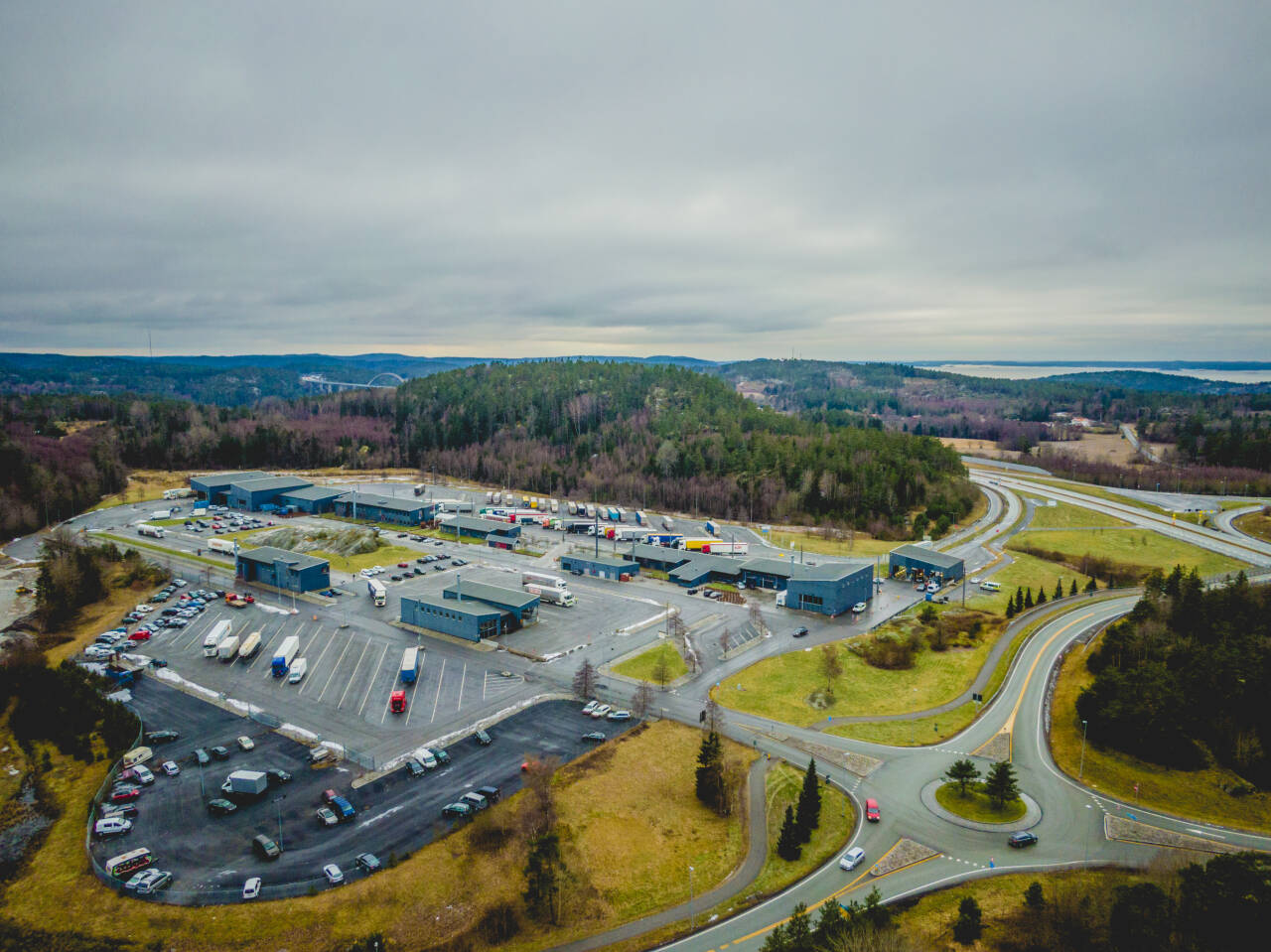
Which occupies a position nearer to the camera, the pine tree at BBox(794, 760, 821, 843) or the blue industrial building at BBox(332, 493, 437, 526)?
the pine tree at BBox(794, 760, 821, 843)

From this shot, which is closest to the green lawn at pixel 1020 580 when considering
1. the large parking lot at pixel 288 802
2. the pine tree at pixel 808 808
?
the pine tree at pixel 808 808

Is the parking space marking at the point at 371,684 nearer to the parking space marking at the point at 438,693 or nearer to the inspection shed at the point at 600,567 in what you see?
the parking space marking at the point at 438,693

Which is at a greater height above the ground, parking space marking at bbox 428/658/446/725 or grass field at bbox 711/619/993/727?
grass field at bbox 711/619/993/727

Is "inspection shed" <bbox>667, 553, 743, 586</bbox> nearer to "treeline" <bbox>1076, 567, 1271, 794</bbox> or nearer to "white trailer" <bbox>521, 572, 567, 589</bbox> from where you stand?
"white trailer" <bbox>521, 572, 567, 589</bbox>

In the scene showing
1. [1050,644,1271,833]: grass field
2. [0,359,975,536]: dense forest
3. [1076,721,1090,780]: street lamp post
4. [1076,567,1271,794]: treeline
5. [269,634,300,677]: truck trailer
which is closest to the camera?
[1050,644,1271,833]: grass field

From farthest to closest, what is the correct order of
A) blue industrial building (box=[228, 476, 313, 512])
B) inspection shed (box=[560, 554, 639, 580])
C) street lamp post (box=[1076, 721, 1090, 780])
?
blue industrial building (box=[228, 476, 313, 512])
inspection shed (box=[560, 554, 639, 580])
street lamp post (box=[1076, 721, 1090, 780])

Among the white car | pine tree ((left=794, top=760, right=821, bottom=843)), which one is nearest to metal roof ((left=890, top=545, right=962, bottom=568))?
pine tree ((left=794, top=760, right=821, bottom=843))

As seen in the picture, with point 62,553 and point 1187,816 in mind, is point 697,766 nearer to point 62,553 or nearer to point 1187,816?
point 1187,816

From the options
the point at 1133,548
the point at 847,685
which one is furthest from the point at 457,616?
the point at 1133,548
